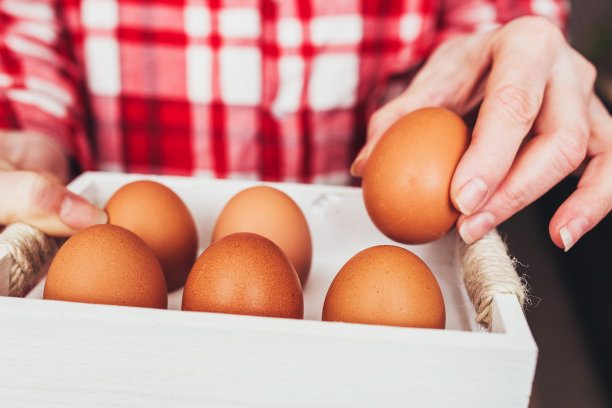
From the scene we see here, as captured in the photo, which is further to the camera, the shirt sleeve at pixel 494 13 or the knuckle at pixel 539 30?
the shirt sleeve at pixel 494 13

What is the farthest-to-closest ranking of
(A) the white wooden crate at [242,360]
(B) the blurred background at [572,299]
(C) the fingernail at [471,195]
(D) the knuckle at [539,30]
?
(B) the blurred background at [572,299]
(D) the knuckle at [539,30]
(C) the fingernail at [471,195]
(A) the white wooden crate at [242,360]

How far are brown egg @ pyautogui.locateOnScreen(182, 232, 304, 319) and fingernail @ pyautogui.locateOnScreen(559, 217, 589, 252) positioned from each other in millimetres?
298

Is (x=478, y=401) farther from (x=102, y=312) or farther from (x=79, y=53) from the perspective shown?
(x=79, y=53)

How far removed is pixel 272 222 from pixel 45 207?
250mm

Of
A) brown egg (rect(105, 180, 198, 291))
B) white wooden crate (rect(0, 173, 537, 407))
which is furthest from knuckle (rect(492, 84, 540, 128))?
brown egg (rect(105, 180, 198, 291))

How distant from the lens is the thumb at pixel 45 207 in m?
0.61

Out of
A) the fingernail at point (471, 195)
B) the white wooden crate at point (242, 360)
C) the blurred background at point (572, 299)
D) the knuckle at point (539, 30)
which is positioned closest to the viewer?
the white wooden crate at point (242, 360)

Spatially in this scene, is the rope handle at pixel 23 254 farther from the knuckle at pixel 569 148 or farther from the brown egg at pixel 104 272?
the knuckle at pixel 569 148

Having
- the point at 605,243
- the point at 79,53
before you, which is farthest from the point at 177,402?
the point at 605,243

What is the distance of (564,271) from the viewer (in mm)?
1788

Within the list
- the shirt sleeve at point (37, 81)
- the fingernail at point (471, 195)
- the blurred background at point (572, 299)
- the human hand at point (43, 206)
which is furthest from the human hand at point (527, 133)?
the shirt sleeve at point (37, 81)

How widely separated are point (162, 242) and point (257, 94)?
0.51 meters

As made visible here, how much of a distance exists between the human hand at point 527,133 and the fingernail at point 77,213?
33 centimetres

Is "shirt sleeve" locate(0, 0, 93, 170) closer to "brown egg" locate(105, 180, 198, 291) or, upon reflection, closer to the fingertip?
"brown egg" locate(105, 180, 198, 291)
